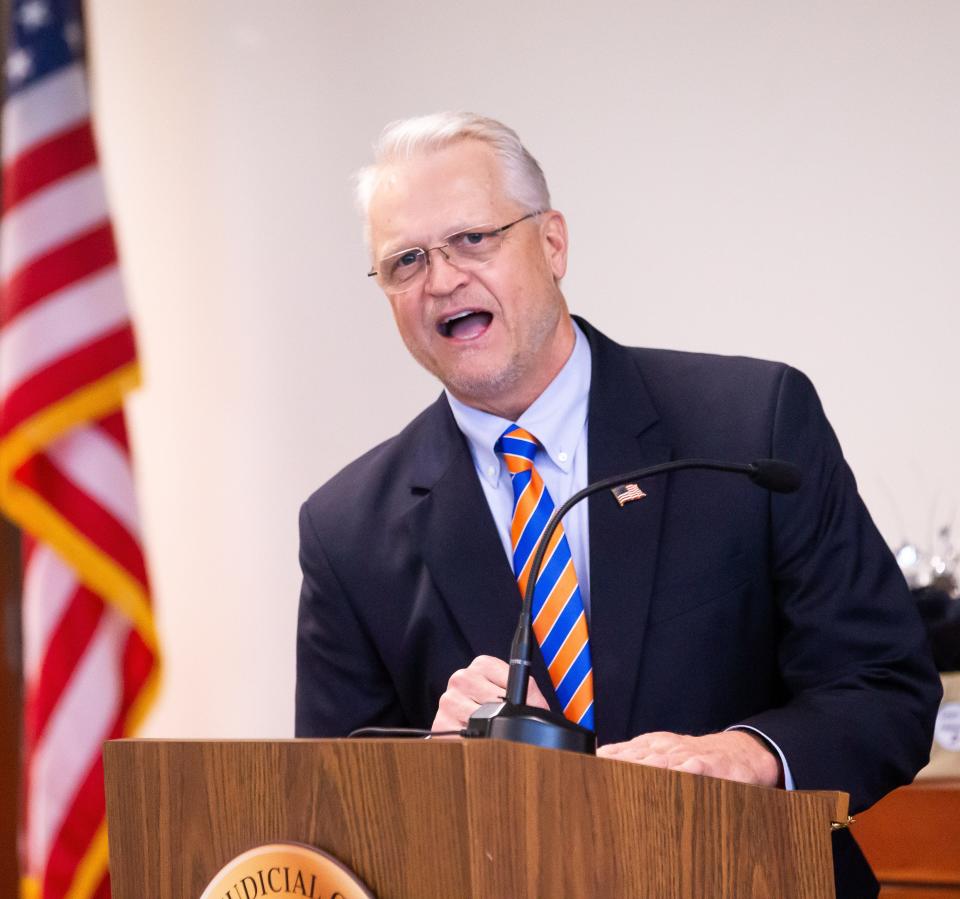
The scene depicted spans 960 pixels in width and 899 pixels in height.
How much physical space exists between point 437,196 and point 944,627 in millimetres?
1326

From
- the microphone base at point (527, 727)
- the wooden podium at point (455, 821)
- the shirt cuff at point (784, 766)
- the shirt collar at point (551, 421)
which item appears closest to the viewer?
the wooden podium at point (455, 821)

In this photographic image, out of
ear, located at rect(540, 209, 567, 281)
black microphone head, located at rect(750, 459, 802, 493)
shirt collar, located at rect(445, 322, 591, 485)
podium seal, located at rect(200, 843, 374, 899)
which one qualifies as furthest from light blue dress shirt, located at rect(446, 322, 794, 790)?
podium seal, located at rect(200, 843, 374, 899)

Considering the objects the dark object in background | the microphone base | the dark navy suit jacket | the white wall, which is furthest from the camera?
the white wall

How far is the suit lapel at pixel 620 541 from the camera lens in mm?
1841

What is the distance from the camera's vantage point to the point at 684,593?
1886mm

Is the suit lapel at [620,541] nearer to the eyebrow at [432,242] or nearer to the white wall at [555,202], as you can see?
the eyebrow at [432,242]

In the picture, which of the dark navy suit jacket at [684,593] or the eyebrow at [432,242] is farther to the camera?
the eyebrow at [432,242]

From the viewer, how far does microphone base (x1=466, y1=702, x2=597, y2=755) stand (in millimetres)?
1156

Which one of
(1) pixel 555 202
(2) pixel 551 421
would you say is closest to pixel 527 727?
(2) pixel 551 421

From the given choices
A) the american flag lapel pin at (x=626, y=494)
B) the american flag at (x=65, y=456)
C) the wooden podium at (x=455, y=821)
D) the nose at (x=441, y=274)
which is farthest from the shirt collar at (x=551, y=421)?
the american flag at (x=65, y=456)

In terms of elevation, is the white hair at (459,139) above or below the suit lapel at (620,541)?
above

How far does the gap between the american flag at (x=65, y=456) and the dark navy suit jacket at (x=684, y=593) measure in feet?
3.73

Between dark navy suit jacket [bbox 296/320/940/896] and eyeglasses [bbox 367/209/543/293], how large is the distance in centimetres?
25

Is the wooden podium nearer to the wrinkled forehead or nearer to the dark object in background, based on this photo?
the wrinkled forehead
